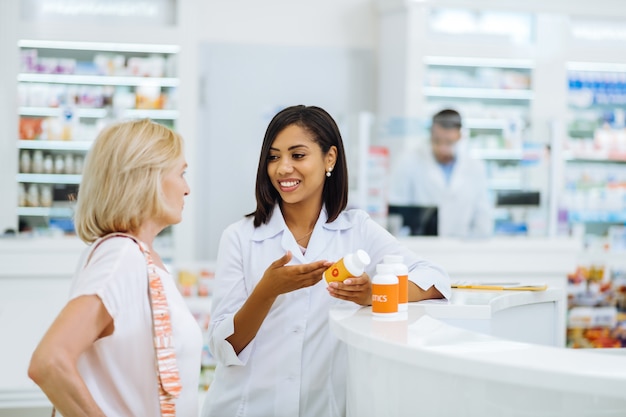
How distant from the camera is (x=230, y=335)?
228 cm

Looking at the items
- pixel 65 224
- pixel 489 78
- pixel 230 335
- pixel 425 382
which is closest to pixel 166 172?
pixel 230 335

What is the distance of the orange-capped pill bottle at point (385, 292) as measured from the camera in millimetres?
2062

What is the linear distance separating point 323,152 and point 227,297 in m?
0.51

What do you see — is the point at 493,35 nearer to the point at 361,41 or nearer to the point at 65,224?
the point at 361,41

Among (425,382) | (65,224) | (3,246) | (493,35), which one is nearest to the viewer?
(425,382)

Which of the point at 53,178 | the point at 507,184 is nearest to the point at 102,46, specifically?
the point at 53,178

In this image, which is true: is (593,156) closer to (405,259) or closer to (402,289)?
(405,259)

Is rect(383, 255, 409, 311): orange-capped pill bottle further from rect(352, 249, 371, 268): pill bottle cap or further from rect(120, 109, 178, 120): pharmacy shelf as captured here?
rect(120, 109, 178, 120): pharmacy shelf

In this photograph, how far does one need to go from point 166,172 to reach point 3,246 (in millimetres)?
3171

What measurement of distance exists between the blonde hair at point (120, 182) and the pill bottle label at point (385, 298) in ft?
1.94

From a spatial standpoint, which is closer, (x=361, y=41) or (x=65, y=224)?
(x=65, y=224)

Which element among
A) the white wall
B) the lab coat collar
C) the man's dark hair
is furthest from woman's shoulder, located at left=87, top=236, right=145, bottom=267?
the white wall

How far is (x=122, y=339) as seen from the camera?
1781 millimetres

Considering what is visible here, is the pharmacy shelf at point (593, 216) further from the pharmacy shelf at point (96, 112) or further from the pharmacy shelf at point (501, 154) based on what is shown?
the pharmacy shelf at point (96, 112)
